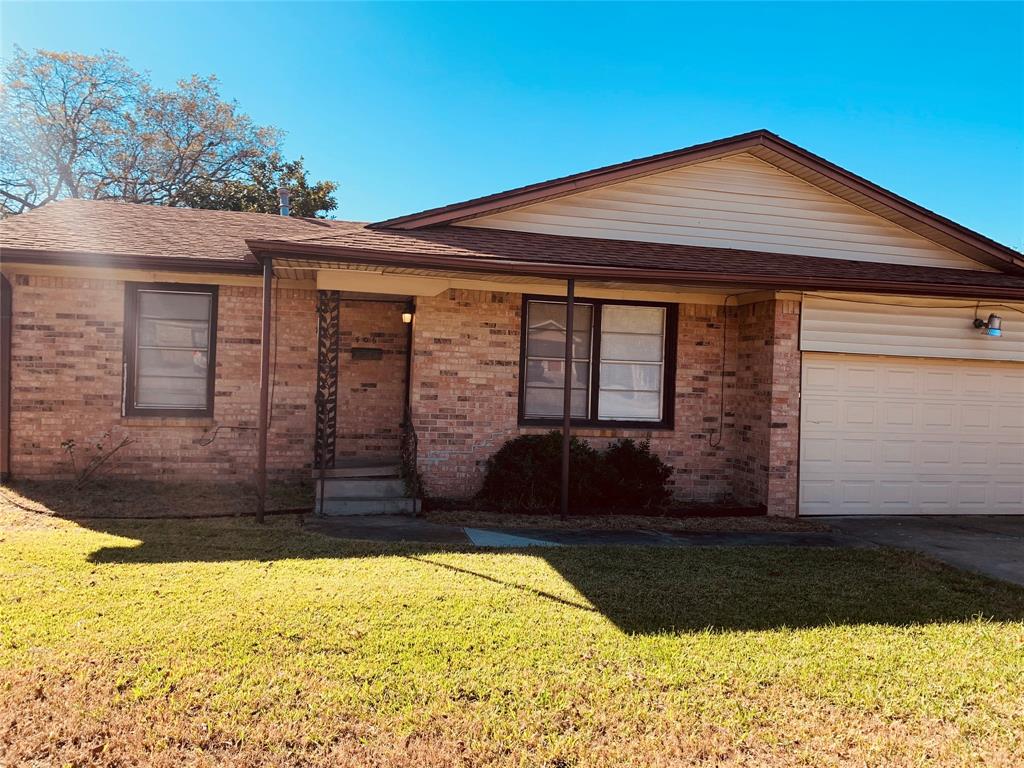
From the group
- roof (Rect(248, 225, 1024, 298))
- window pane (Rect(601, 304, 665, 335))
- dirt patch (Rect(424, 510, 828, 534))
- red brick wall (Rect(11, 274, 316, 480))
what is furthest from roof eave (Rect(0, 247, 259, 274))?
window pane (Rect(601, 304, 665, 335))

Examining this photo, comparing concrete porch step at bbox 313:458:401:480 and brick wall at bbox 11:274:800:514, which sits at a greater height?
brick wall at bbox 11:274:800:514

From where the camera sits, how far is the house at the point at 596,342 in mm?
9305

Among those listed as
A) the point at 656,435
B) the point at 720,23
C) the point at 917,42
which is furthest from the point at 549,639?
the point at 917,42

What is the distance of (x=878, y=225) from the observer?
1073 centimetres

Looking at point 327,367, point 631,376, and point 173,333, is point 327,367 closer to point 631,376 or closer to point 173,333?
point 173,333

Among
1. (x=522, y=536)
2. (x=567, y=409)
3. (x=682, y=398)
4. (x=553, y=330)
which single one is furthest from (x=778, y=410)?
(x=522, y=536)

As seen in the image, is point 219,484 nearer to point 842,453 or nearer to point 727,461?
point 727,461

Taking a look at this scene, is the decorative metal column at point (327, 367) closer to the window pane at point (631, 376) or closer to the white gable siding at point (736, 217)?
the white gable siding at point (736, 217)

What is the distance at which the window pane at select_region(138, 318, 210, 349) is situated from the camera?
382 inches

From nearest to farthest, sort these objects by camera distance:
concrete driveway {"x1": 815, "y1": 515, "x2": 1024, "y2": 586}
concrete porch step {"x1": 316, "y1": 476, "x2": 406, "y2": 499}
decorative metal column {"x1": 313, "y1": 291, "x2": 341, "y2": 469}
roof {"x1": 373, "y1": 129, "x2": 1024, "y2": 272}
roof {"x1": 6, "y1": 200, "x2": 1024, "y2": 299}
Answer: concrete driveway {"x1": 815, "y1": 515, "x2": 1024, "y2": 586} → roof {"x1": 6, "y1": 200, "x2": 1024, "y2": 299} → concrete porch step {"x1": 316, "y1": 476, "x2": 406, "y2": 499} → roof {"x1": 373, "y1": 129, "x2": 1024, "y2": 272} → decorative metal column {"x1": 313, "y1": 291, "x2": 341, "y2": 469}

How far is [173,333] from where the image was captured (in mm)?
9766

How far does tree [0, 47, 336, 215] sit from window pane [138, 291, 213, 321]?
19.9 m

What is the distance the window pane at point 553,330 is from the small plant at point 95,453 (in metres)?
5.36

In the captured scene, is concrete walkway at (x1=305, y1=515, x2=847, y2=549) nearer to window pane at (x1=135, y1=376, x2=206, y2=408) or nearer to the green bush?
the green bush
